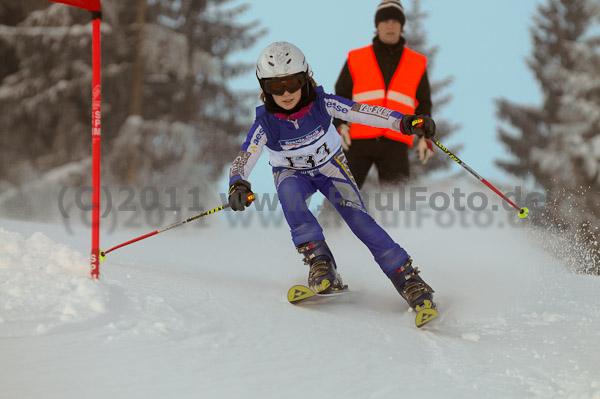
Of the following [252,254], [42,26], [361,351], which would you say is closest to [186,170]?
[42,26]

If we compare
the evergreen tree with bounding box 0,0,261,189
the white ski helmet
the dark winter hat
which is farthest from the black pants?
the evergreen tree with bounding box 0,0,261,189

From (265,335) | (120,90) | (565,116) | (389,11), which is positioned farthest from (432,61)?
(265,335)

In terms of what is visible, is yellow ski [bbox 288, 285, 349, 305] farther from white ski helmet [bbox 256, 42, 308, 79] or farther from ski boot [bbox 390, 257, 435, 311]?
white ski helmet [bbox 256, 42, 308, 79]

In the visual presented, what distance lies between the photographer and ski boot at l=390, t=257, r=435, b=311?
358 centimetres

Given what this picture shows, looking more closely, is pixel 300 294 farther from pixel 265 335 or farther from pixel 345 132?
pixel 345 132

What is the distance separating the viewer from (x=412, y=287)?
3623mm

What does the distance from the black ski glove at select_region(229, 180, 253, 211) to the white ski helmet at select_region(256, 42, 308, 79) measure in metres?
0.74

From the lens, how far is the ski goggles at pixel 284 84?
143 inches

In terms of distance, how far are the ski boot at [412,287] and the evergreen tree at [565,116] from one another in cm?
927

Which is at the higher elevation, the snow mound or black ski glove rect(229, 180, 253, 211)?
black ski glove rect(229, 180, 253, 211)

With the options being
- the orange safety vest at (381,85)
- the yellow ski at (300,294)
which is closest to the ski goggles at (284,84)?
the yellow ski at (300,294)

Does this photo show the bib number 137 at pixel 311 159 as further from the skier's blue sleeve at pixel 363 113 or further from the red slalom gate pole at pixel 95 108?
the red slalom gate pole at pixel 95 108

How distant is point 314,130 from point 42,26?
11.6 m

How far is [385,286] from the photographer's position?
4.68 m
